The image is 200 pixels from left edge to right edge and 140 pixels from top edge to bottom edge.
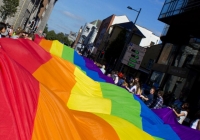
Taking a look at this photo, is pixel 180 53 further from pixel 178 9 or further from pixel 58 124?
pixel 58 124

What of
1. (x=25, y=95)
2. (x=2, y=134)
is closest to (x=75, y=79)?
(x=25, y=95)

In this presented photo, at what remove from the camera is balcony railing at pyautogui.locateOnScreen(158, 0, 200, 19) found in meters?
17.2

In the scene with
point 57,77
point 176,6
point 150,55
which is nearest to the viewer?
point 57,77

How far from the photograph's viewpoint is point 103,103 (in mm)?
5664

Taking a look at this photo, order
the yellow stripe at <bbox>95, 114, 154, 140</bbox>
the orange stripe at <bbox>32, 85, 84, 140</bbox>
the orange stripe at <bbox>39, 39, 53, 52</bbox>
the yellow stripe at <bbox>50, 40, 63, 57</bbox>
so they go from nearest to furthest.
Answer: the orange stripe at <bbox>32, 85, 84, 140</bbox> < the yellow stripe at <bbox>95, 114, 154, 140</bbox> < the orange stripe at <bbox>39, 39, 53, 52</bbox> < the yellow stripe at <bbox>50, 40, 63, 57</bbox>

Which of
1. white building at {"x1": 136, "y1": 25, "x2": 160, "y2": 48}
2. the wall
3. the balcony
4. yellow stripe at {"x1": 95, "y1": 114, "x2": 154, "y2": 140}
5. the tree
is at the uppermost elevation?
white building at {"x1": 136, "y1": 25, "x2": 160, "y2": 48}

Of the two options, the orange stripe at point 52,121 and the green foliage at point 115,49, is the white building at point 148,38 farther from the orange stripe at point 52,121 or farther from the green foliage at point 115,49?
the orange stripe at point 52,121

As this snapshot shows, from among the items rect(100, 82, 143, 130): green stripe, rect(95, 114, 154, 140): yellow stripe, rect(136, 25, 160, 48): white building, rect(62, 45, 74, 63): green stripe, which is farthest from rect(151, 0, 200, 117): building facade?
rect(136, 25, 160, 48): white building

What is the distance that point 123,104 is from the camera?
6379mm

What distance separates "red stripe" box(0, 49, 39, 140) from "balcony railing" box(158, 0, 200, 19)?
14868 millimetres

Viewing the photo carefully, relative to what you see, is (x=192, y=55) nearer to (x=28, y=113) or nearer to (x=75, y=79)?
(x=75, y=79)

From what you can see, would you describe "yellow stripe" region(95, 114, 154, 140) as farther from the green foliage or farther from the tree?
the green foliage

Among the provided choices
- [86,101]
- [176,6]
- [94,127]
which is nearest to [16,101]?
[94,127]

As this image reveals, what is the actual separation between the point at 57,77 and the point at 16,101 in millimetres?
3094
